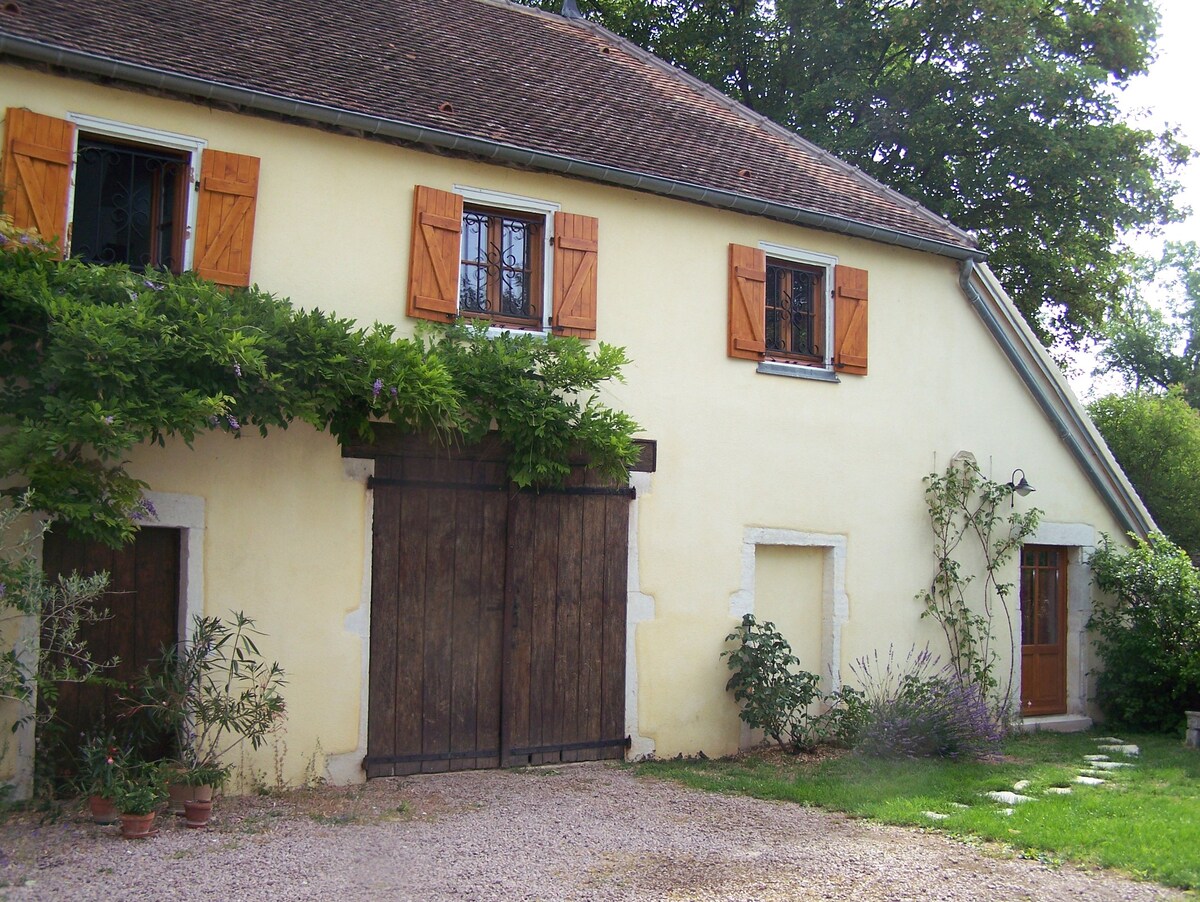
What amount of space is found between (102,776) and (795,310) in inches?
275

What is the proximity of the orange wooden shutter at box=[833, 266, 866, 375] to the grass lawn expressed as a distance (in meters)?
3.59

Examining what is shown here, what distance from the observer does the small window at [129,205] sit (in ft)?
24.9

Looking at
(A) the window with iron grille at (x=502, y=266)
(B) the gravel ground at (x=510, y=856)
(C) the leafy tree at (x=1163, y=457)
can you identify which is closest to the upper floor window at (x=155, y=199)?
(A) the window with iron grille at (x=502, y=266)

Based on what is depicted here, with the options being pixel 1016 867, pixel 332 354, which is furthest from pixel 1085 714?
pixel 332 354

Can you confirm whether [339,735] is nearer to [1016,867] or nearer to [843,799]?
[843,799]

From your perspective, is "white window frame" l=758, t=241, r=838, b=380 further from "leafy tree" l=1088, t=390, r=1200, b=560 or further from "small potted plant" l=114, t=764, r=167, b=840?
"leafy tree" l=1088, t=390, r=1200, b=560

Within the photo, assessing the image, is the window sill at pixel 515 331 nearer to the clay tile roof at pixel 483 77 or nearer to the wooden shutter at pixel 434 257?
the wooden shutter at pixel 434 257

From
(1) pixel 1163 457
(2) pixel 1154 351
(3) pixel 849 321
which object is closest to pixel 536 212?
(3) pixel 849 321

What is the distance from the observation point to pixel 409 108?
8.71 meters

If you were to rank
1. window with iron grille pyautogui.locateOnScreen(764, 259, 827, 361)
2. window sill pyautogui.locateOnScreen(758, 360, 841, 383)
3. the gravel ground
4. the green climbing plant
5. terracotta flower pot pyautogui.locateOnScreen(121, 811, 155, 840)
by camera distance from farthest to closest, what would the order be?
1. the green climbing plant
2. window with iron grille pyautogui.locateOnScreen(764, 259, 827, 361)
3. window sill pyautogui.locateOnScreen(758, 360, 841, 383)
4. terracotta flower pot pyautogui.locateOnScreen(121, 811, 155, 840)
5. the gravel ground

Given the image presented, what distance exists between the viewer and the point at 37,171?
7160 mm

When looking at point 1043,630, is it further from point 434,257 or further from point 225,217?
point 225,217

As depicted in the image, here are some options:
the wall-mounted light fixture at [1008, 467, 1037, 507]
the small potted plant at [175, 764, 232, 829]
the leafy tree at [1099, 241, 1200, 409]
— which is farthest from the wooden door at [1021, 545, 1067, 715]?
the leafy tree at [1099, 241, 1200, 409]

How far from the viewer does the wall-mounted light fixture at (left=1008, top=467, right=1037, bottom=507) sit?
11633 mm
